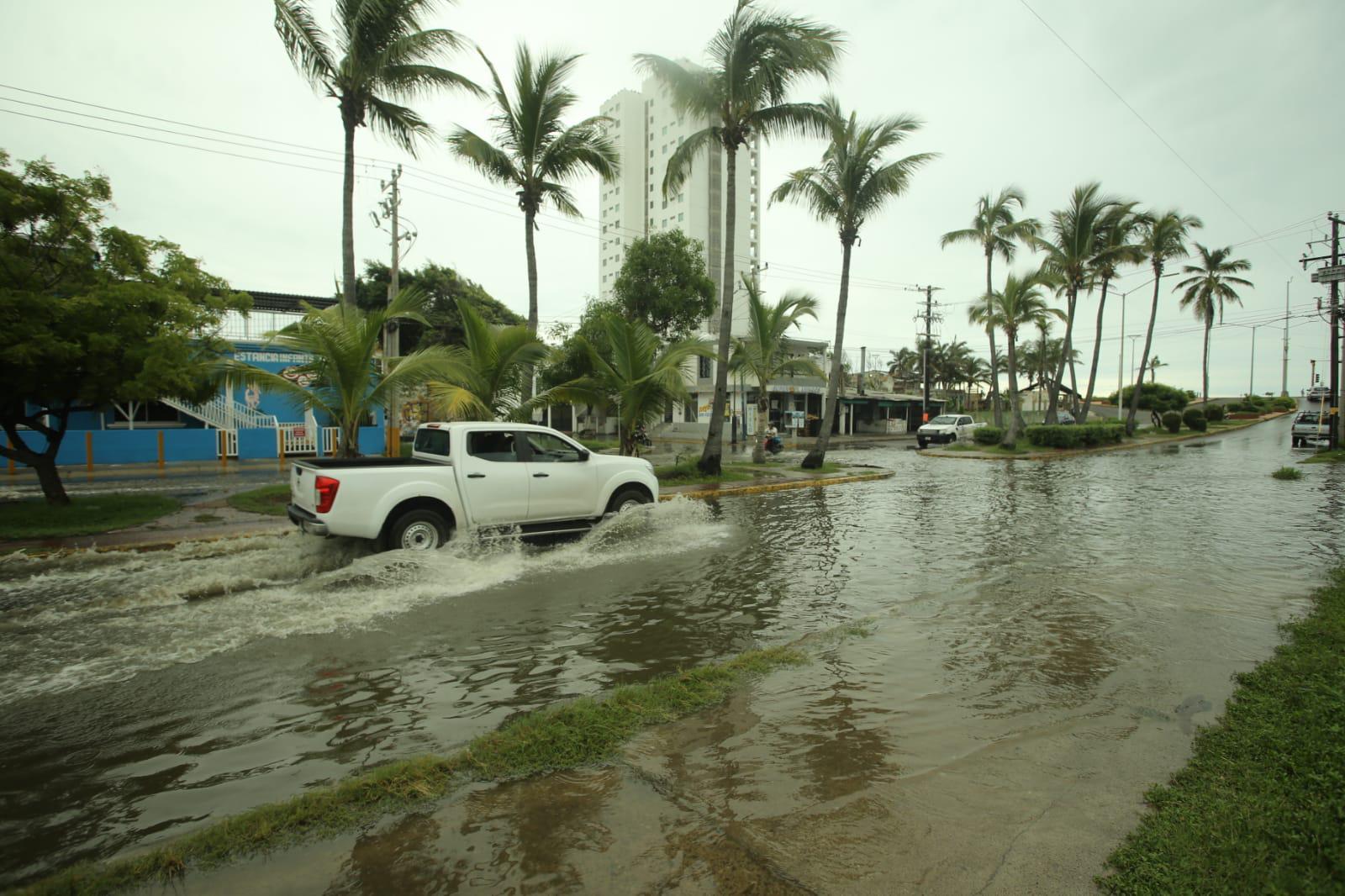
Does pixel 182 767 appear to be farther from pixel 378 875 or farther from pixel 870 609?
pixel 870 609

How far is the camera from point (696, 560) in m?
8.73

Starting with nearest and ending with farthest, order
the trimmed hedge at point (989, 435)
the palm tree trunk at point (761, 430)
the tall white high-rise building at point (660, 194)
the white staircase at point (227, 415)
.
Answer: the white staircase at point (227, 415)
the palm tree trunk at point (761, 430)
the trimmed hedge at point (989, 435)
the tall white high-rise building at point (660, 194)

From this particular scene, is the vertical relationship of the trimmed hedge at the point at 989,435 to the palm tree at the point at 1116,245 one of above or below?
below

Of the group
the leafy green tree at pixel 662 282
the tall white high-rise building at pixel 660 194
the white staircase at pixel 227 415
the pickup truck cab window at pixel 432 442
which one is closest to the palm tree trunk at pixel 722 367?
the pickup truck cab window at pixel 432 442

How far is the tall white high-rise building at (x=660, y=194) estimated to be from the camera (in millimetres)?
81812

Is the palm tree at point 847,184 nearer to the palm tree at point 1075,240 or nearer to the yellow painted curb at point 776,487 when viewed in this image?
the yellow painted curb at point 776,487

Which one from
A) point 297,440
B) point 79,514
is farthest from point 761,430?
point 79,514

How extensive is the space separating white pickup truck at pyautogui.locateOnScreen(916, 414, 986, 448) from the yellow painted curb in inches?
646

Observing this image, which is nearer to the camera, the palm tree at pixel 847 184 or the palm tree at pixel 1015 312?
the palm tree at pixel 847 184

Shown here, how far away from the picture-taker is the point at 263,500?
12.5 m

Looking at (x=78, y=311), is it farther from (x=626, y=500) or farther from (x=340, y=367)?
(x=626, y=500)

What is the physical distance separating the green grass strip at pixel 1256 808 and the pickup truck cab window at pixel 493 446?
24.6 feet

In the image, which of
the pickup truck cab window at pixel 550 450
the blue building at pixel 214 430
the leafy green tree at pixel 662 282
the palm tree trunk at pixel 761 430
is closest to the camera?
the pickup truck cab window at pixel 550 450

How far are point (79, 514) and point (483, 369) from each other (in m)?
6.88
